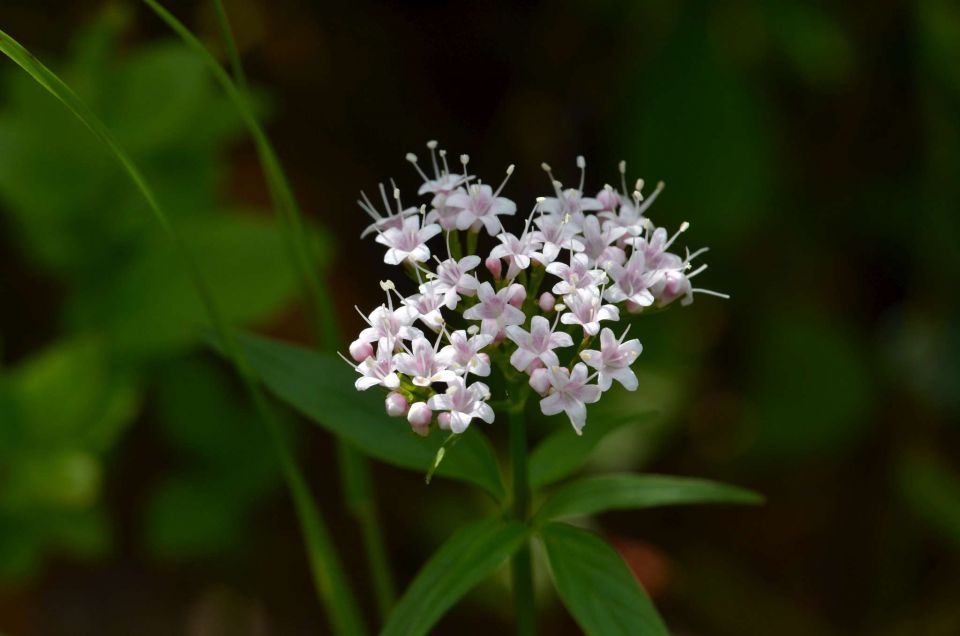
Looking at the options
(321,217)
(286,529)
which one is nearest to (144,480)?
(286,529)

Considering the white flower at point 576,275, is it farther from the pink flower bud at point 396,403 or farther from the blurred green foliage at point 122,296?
the blurred green foliage at point 122,296

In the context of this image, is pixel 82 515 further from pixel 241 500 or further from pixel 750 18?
pixel 750 18

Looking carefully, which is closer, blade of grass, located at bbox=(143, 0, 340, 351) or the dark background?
blade of grass, located at bbox=(143, 0, 340, 351)

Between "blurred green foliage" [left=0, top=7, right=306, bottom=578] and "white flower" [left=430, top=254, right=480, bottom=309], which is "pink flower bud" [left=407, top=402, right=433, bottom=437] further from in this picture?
"blurred green foliage" [left=0, top=7, right=306, bottom=578]

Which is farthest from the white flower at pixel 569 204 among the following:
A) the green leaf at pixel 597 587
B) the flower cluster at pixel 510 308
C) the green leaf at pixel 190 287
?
the green leaf at pixel 190 287

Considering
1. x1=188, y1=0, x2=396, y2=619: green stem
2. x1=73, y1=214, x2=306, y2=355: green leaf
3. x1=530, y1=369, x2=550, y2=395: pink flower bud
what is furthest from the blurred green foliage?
x1=530, y1=369, x2=550, y2=395: pink flower bud

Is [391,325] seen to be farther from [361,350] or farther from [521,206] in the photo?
[521,206]

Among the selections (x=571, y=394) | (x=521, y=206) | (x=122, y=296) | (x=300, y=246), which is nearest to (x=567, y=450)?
(x=571, y=394)
